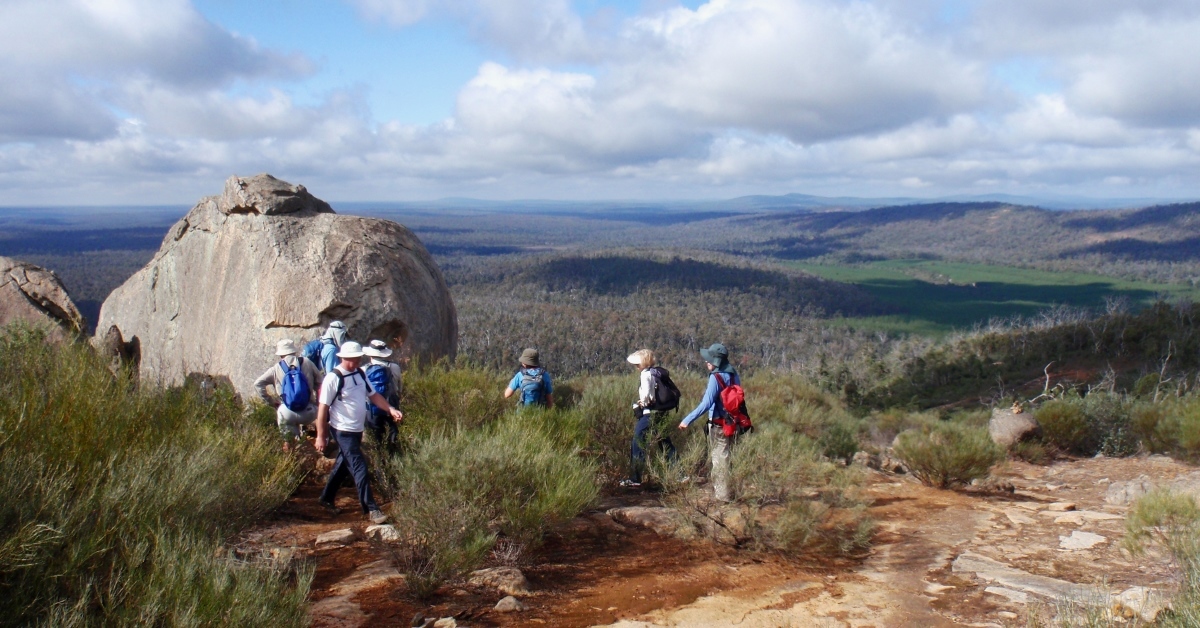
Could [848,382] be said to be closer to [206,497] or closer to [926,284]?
[206,497]

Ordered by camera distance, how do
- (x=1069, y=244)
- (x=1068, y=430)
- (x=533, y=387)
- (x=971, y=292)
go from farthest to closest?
(x=1069, y=244)
(x=971, y=292)
(x=1068, y=430)
(x=533, y=387)

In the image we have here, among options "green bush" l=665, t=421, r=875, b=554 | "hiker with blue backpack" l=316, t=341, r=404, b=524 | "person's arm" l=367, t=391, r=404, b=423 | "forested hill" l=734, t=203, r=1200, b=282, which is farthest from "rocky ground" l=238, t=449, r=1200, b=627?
"forested hill" l=734, t=203, r=1200, b=282

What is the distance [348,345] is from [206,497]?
2.11 m

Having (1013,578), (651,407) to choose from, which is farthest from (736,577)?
(651,407)

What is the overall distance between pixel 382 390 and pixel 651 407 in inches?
96.7

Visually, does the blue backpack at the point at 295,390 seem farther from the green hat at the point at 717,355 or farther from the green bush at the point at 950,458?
the green bush at the point at 950,458

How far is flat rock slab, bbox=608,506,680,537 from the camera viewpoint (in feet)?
19.8

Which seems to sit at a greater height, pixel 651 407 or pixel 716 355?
pixel 716 355

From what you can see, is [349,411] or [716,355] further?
[716,355]

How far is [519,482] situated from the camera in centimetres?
537

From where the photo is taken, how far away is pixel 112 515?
129 inches

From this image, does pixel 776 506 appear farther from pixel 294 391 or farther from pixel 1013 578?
pixel 294 391

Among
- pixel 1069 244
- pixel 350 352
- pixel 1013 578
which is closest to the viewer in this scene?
pixel 1013 578

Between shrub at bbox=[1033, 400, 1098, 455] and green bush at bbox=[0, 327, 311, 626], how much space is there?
482 inches
